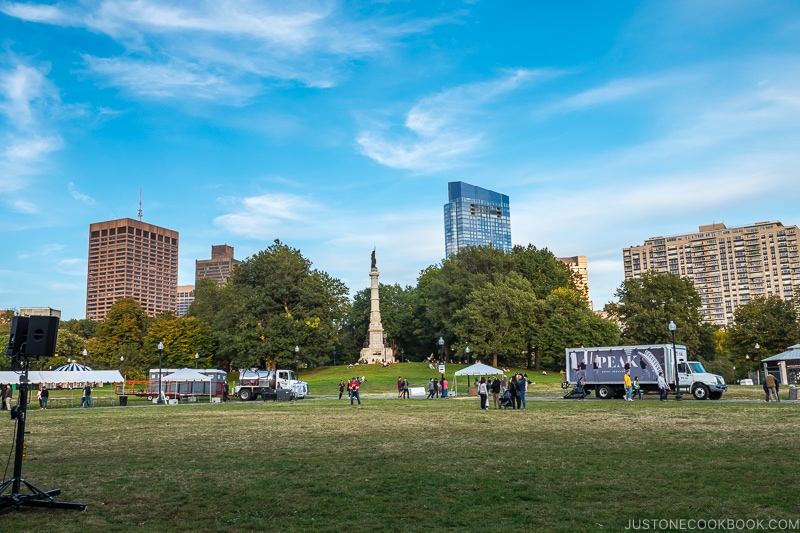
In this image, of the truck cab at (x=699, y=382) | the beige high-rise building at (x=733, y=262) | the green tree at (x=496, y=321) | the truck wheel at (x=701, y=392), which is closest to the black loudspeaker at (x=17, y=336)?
→ the truck cab at (x=699, y=382)

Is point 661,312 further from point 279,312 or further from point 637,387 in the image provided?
point 279,312

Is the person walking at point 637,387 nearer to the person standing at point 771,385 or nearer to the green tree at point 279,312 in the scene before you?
the person standing at point 771,385

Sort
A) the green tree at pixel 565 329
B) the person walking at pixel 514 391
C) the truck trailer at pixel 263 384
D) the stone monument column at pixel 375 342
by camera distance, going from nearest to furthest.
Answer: the person walking at pixel 514 391
the truck trailer at pixel 263 384
the green tree at pixel 565 329
the stone monument column at pixel 375 342

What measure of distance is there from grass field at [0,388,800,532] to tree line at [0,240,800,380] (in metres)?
52.4

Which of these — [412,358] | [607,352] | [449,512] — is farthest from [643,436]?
[412,358]

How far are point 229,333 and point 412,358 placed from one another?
1432 inches

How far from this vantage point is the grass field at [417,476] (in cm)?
830

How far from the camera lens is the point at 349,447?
1562 centimetres

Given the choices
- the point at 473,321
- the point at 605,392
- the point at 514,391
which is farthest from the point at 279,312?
the point at 514,391

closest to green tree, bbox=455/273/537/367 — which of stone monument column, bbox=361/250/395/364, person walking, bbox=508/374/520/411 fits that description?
stone monument column, bbox=361/250/395/364

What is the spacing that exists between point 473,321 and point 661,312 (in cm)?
2279

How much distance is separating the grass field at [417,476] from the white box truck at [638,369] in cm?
1542

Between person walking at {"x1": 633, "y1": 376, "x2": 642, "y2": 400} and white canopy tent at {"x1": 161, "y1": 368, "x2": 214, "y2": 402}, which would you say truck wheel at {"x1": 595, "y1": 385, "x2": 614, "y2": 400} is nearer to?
person walking at {"x1": 633, "y1": 376, "x2": 642, "y2": 400}

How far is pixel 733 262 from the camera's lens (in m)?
186
